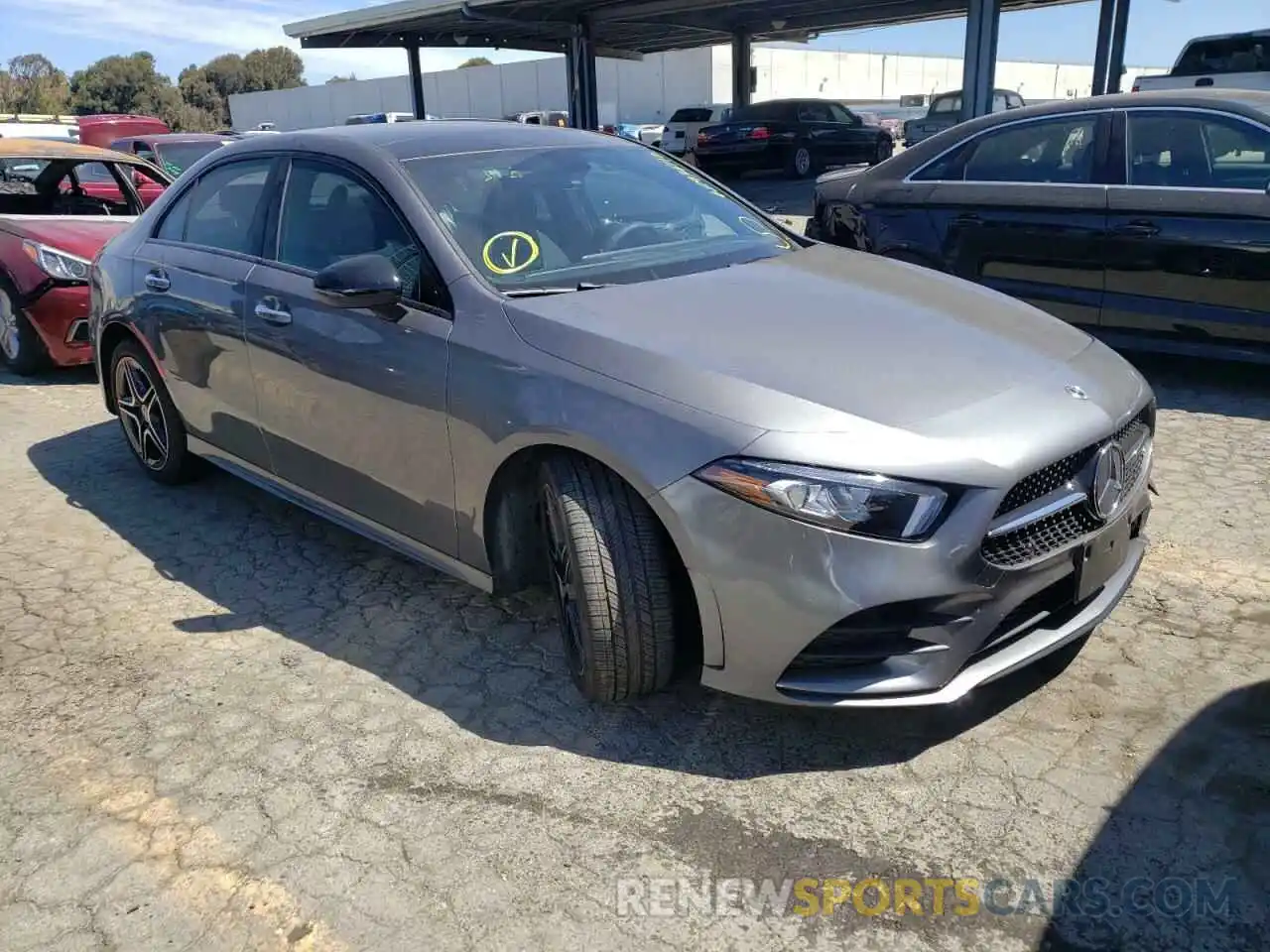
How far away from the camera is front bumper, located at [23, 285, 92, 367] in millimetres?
6555

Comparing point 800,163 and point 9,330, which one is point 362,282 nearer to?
point 9,330

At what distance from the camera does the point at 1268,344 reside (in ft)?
17.2

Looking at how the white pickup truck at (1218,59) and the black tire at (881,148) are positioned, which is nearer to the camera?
the white pickup truck at (1218,59)

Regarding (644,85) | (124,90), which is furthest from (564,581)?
(124,90)

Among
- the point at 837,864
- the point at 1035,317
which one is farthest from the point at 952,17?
the point at 837,864

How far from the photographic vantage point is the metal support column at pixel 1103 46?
17781 mm

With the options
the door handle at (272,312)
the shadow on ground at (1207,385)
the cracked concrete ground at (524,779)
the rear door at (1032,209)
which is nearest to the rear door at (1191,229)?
the rear door at (1032,209)

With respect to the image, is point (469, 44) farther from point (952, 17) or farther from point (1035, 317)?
point (1035, 317)

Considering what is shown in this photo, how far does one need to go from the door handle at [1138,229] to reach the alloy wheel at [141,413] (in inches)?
197

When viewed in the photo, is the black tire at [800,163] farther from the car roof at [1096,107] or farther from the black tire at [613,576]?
the black tire at [613,576]

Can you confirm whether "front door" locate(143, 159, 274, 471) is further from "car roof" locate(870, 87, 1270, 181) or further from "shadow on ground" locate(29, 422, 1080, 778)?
"car roof" locate(870, 87, 1270, 181)

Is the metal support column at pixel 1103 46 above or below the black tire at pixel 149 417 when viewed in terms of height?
above

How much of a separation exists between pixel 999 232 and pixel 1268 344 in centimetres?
155

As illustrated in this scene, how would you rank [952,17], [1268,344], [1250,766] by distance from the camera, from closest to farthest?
[1250,766], [1268,344], [952,17]
